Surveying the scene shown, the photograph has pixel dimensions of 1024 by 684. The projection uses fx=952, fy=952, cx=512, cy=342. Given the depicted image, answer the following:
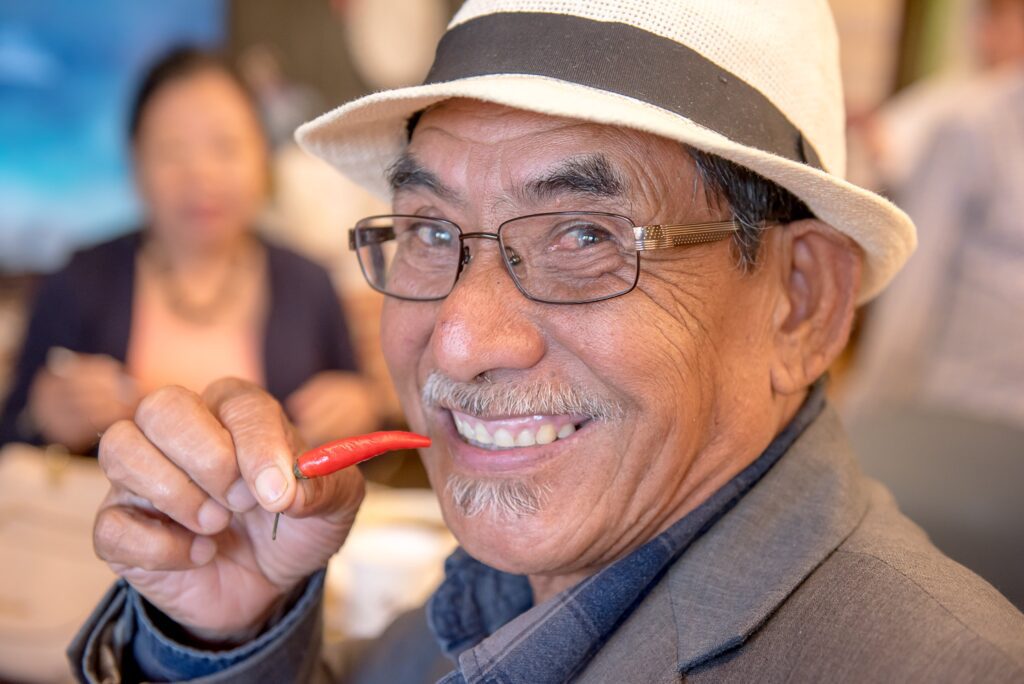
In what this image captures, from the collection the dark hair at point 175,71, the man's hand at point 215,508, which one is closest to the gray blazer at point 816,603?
the man's hand at point 215,508

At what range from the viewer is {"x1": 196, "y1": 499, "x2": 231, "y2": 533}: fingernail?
123cm

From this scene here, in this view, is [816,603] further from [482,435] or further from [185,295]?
[185,295]

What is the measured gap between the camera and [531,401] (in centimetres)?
122

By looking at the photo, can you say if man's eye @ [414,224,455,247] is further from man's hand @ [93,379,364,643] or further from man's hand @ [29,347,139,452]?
man's hand @ [29,347,139,452]

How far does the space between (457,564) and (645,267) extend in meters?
0.56

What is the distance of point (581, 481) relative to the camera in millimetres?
1218

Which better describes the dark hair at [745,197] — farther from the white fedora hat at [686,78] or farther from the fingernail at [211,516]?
the fingernail at [211,516]

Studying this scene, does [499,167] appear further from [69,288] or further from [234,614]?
[69,288]

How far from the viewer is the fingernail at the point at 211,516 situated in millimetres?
1226

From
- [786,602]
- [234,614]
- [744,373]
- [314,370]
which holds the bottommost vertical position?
[314,370]

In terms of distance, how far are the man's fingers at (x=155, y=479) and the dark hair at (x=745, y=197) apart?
765 mm

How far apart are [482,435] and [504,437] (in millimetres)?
39

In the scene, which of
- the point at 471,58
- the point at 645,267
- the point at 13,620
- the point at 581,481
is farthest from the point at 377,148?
the point at 13,620

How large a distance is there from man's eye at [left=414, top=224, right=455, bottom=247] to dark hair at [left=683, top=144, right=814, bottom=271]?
372 mm
